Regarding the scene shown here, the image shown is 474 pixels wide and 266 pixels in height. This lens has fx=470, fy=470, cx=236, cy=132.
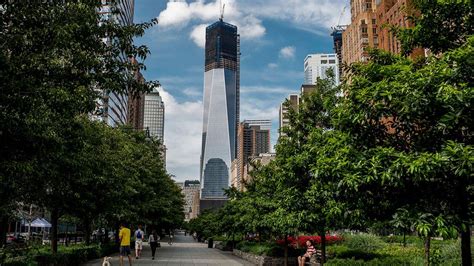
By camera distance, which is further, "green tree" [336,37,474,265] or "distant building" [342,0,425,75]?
"distant building" [342,0,425,75]

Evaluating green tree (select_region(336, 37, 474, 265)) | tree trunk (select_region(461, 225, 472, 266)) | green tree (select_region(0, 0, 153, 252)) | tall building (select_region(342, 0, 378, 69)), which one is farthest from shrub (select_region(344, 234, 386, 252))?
tall building (select_region(342, 0, 378, 69))

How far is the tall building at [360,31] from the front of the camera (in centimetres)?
11412

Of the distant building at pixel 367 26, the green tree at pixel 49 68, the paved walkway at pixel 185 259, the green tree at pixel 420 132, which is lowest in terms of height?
the paved walkway at pixel 185 259

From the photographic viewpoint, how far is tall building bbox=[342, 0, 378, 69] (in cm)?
11412

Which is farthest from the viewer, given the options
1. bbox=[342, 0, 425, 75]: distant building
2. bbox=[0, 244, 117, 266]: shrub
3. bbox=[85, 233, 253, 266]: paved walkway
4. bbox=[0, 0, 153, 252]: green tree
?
bbox=[342, 0, 425, 75]: distant building

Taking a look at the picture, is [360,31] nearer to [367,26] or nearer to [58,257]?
[367,26]

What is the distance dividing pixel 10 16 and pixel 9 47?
0.55 m

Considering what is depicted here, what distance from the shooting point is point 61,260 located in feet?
55.0

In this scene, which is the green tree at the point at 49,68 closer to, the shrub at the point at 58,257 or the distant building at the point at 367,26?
the shrub at the point at 58,257

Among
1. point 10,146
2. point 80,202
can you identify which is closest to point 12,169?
point 10,146

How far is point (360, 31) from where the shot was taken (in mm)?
116812

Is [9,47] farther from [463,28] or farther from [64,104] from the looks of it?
[463,28]

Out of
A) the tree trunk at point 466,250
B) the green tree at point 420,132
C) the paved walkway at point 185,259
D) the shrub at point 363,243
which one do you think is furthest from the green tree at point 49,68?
the shrub at point 363,243

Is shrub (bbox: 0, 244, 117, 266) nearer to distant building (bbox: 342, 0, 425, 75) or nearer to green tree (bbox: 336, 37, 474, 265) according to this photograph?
green tree (bbox: 336, 37, 474, 265)
